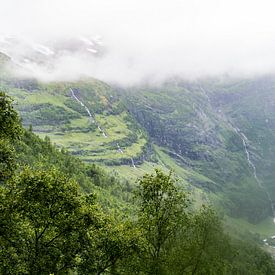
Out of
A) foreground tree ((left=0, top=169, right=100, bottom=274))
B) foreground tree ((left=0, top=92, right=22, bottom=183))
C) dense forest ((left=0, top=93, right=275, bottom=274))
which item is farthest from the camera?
foreground tree ((left=0, top=169, right=100, bottom=274))

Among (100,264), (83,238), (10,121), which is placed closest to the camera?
(10,121)

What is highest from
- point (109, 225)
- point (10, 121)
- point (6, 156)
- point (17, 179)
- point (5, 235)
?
point (10, 121)

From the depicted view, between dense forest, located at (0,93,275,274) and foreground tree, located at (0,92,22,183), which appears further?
dense forest, located at (0,93,275,274)

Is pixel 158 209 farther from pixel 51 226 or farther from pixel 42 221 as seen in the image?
pixel 42 221

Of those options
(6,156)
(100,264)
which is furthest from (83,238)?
(6,156)

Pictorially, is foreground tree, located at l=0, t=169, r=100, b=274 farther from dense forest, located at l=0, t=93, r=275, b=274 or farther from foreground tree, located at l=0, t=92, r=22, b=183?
foreground tree, located at l=0, t=92, r=22, b=183

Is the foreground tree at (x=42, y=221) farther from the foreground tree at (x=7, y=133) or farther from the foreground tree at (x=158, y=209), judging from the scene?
the foreground tree at (x=158, y=209)

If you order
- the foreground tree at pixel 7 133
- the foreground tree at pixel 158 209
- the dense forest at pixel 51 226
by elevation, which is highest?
the foreground tree at pixel 7 133

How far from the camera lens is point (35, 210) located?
34812mm

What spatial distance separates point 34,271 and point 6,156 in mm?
9564

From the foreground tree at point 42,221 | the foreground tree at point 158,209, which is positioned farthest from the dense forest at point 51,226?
the foreground tree at point 158,209

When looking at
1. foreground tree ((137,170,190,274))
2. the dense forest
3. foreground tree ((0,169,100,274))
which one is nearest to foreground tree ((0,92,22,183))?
the dense forest

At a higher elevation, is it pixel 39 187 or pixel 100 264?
pixel 39 187

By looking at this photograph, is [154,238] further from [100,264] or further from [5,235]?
[5,235]
